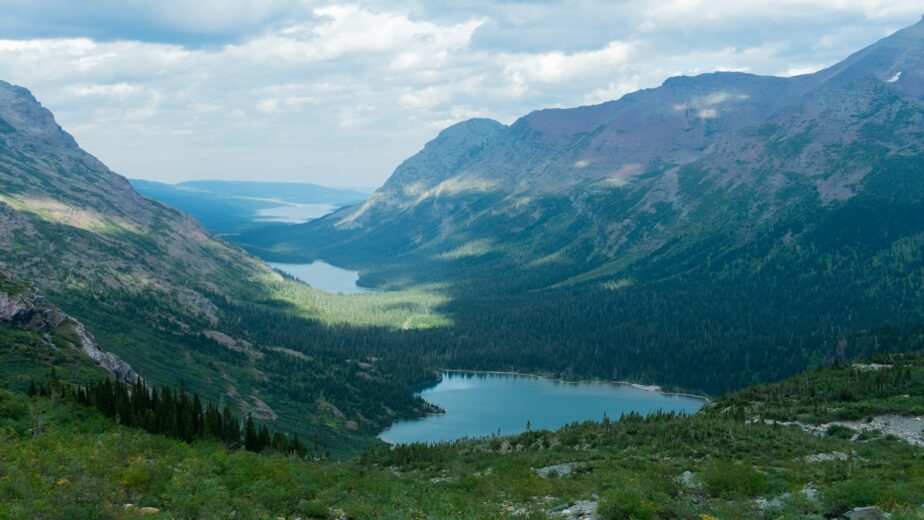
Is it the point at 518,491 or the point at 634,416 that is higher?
the point at 518,491

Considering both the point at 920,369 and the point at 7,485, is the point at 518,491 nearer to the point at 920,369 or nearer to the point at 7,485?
the point at 7,485

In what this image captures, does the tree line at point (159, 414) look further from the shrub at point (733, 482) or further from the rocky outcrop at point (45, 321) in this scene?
the shrub at point (733, 482)

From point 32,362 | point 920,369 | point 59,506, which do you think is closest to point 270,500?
point 59,506

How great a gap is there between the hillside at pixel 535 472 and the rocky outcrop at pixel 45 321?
215 feet

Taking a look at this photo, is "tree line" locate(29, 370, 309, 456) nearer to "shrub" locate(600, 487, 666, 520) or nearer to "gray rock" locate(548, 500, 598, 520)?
"gray rock" locate(548, 500, 598, 520)

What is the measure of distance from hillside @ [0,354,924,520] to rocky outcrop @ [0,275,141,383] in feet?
215

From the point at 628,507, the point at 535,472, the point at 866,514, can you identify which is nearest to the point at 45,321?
the point at 535,472

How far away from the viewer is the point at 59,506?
37.0 m

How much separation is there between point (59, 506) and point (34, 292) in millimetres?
136884

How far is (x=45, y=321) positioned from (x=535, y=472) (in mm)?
123503

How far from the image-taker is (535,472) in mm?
66062

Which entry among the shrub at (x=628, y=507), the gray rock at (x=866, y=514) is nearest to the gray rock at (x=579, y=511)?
the shrub at (x=628, y=507)

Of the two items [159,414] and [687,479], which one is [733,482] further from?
[159,414]

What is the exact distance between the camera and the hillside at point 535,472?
3978cm
